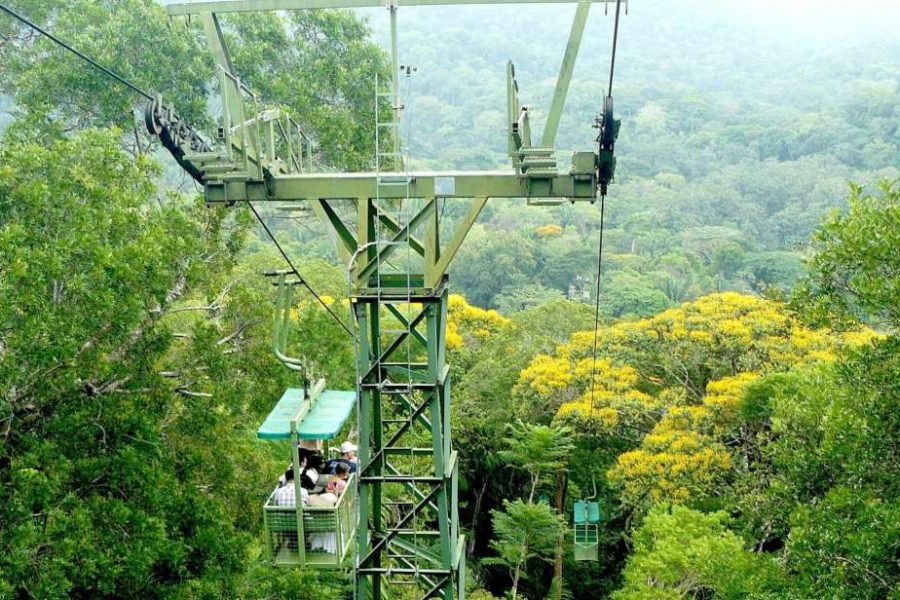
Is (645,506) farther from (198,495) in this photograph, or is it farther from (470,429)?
(198,495)

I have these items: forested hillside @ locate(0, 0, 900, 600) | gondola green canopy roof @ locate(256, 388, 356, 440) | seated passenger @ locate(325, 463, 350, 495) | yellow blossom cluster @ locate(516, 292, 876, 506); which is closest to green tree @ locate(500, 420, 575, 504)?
forested hillside @ locate(0, 0, 900, 600)

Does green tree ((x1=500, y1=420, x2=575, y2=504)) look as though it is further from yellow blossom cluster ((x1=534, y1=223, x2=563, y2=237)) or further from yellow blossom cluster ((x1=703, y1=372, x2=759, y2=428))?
yellow blossom cluster ((x1=534, y1=223, x2=563, y2=237))

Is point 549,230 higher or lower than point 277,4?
lower

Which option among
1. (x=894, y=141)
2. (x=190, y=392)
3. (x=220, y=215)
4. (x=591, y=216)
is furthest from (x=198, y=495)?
(x=894, y=141)

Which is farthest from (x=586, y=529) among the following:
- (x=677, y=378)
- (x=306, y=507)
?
(x=306, y=507)

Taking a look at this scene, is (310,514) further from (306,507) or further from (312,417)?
(312,417)

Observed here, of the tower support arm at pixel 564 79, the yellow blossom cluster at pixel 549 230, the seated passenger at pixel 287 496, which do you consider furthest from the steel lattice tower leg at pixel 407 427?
the yellow blossom cluster at pixel 549 230
